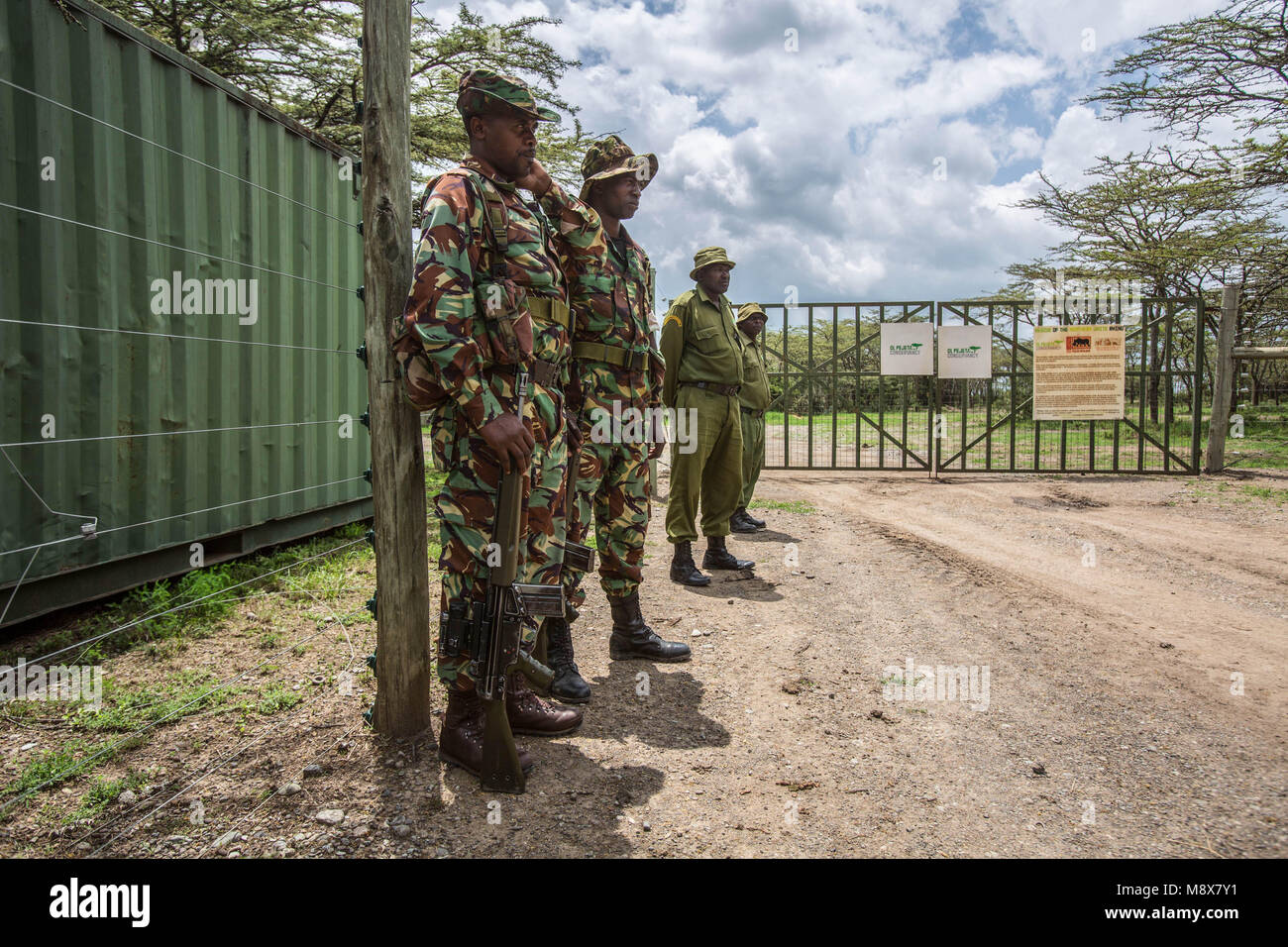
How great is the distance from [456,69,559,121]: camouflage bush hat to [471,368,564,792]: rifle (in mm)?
1151

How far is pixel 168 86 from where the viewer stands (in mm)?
4023

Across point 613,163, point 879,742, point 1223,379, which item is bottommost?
point 879,742

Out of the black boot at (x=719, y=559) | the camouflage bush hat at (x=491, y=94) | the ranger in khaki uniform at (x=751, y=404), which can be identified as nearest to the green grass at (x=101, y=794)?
the camouflage bush hat at (x=491, y=94)

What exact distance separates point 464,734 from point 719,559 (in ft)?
9.82

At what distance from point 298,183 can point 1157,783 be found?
19.1ft

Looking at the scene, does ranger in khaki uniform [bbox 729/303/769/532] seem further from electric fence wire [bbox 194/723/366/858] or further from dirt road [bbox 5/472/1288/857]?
electric fence wire [bbox 194/723/366/858]

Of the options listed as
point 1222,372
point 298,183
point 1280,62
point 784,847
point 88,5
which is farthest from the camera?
point 1280,62

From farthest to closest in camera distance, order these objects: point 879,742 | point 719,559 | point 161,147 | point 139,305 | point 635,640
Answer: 1. point 719,559
2. point 161,147
3. point 139,305
4. point 635,640
5. point 879,742

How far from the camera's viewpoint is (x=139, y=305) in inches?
152

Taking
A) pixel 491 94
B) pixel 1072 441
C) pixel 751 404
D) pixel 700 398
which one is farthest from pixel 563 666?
pixel 1072 441

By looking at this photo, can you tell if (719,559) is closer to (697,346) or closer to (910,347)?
(697,346)

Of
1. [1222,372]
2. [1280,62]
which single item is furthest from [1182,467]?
[1280,62]

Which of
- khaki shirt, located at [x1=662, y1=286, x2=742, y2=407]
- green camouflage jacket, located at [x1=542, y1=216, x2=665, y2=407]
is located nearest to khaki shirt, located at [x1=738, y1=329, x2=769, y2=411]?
khaki shirt, located at [x1=662, y1=286, x2=742, y2=407]

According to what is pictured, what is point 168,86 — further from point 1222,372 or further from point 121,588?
point 1222,372
